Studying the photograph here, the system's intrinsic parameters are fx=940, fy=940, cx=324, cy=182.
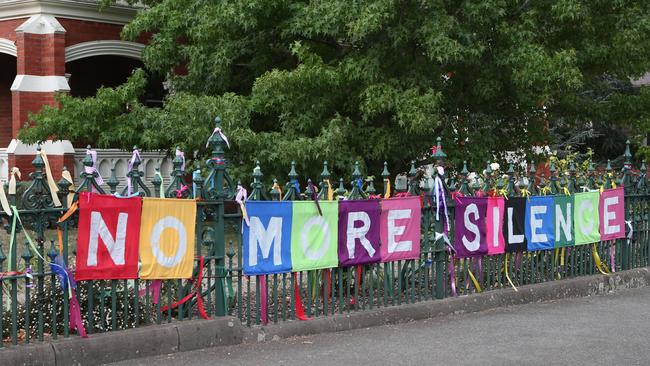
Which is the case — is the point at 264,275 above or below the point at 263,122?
below

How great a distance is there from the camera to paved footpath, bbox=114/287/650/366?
730 centimetres

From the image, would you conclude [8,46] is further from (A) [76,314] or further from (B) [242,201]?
(A) [76,314]

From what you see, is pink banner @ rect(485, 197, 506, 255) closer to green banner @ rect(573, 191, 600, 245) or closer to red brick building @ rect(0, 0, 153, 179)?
green banner @ rect(573, 191, 600, 245)

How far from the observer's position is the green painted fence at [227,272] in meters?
6.73

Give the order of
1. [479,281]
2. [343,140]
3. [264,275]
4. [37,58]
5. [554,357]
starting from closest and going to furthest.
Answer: [554,357]
[264,275]
[479,281]
[343,140]
[37,58]

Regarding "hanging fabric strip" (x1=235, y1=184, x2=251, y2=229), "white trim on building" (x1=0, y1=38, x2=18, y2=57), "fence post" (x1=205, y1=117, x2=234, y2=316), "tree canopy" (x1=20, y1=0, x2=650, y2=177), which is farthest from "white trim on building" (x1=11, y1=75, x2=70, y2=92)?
"hanging fabric strip" (x1=235, y1=184, x2=251, y2=229)

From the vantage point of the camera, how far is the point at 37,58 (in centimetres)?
1728

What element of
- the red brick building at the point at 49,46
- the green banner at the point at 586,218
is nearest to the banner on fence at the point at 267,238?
the green banner at the point at 586,218

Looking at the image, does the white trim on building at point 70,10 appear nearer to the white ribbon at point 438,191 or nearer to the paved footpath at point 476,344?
the white ribbon at point 438,191

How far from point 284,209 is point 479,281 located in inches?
113

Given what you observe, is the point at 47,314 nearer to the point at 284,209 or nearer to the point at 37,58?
the point at 284,209

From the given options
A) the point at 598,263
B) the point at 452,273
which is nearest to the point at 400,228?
the point at 452,273

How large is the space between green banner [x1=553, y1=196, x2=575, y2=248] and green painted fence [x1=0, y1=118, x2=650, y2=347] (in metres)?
0.20

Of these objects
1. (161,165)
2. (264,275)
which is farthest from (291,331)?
(161,165)
